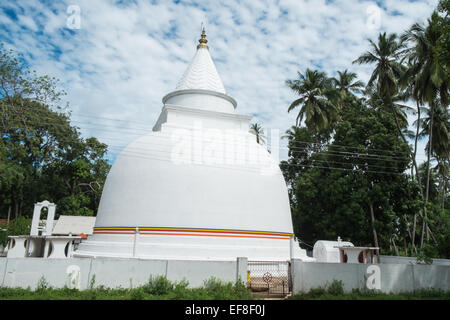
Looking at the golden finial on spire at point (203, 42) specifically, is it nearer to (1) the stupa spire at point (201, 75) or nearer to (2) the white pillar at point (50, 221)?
(1) the stupa spire at point (201, 75)

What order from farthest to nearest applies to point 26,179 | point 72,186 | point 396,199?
point 72,186 < point 26,179 < point 396,199

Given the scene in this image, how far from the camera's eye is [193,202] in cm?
1464

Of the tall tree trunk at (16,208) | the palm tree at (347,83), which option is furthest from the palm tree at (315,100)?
the tall tree trunk at (16,208)

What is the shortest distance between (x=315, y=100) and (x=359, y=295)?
23.9 metres

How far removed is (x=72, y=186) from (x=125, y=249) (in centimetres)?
2583

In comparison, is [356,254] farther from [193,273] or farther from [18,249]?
[18,249]

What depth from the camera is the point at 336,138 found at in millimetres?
26031

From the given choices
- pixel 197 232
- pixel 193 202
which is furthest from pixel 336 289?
pixel 193 202

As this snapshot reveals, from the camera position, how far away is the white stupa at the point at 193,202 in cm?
1423

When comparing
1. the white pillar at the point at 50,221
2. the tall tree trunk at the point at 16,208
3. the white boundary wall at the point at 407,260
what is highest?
the tall tree trunk at the point at 16,208

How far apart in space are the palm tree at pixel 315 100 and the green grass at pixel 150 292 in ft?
75.9

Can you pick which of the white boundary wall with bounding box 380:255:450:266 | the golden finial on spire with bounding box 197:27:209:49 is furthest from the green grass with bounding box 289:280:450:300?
the golden finial on spire with bounding box 197:27:209:49
